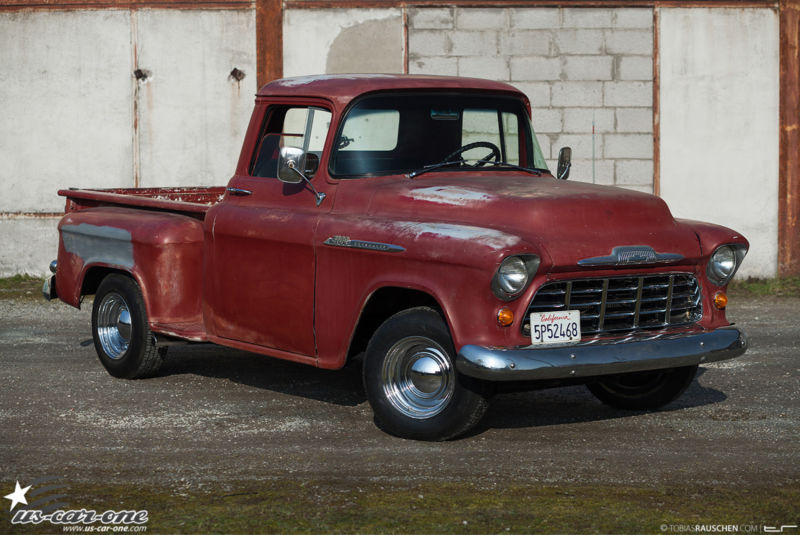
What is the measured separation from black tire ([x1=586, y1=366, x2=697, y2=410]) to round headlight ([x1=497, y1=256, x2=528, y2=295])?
4.31 feet

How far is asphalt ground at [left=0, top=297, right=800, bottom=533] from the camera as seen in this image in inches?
215

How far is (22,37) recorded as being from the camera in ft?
43.2

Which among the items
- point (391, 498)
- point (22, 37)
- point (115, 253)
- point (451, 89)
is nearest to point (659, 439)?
point (391, 498)

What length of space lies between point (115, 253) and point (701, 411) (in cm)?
373

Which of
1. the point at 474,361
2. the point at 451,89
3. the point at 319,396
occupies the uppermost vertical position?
the point at 451,89

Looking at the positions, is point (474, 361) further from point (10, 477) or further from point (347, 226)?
point (10, 477)

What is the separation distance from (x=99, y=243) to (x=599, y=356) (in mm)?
3687

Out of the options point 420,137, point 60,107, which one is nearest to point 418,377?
point 420,137

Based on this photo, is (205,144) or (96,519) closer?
(96,519)

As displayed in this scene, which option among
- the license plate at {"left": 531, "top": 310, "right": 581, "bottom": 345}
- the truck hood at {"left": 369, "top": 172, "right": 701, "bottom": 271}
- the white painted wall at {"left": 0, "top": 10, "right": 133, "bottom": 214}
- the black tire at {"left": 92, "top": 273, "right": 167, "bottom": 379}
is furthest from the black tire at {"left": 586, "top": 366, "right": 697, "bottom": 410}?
the white painted wall at {"left": 0, "top": 10, "right": 133, "bottom": 214}

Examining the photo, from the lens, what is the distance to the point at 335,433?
6309 mm

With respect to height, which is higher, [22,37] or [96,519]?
[22,37]

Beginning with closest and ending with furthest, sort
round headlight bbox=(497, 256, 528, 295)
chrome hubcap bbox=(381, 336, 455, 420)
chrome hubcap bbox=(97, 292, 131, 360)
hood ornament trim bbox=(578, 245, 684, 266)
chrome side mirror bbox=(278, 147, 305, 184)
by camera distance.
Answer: round headlight bbox=(497, 256, 528, 295) < hood ornament trim bbox=(578, 245, 684, 266) < chrome hubcap bbox=(381, 336, 455, 420) < chrome side mirror bbox=(278, 147, 305, 184) < chrome hubcap bbox=(97, 292, 131, 360)

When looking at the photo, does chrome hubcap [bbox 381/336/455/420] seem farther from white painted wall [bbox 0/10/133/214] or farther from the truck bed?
white painted wall [bbox 0/10/133/214]
